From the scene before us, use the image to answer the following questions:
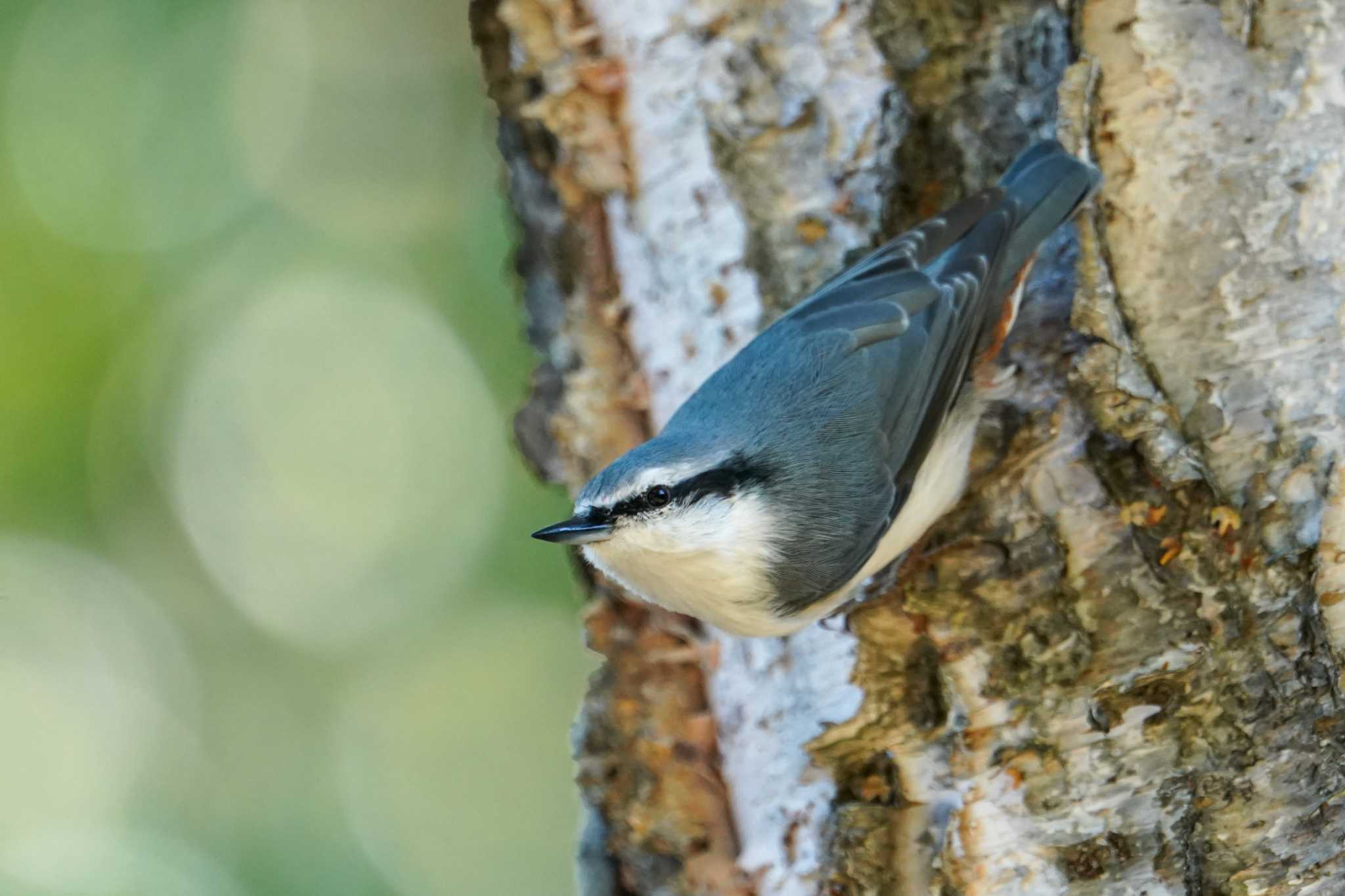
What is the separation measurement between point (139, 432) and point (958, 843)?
3442mm

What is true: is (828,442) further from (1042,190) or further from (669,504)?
(1042,190)

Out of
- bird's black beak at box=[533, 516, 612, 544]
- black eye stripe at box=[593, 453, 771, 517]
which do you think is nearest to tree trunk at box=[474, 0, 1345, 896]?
black eye stripe at box=[593, 453, 771, 517]

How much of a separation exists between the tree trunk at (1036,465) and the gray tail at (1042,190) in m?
0.03

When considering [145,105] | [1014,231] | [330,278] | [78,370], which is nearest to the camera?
[1014,231]

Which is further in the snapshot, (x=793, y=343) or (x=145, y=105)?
(x=145, y=105)

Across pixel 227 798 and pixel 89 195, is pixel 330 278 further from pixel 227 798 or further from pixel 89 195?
pixel 227 798

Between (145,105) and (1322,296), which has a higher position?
(145,105)

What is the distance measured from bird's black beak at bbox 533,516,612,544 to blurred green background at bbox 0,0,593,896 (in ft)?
7.99

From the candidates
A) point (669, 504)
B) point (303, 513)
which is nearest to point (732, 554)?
point (669, 504)

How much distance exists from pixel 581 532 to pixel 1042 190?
80 centimetres

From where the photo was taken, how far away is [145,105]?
4.15 meters

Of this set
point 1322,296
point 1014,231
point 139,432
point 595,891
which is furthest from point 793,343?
point 139,432

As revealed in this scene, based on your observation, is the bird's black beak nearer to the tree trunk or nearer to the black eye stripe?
the black eye stripe

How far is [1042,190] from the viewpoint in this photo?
171 cm
